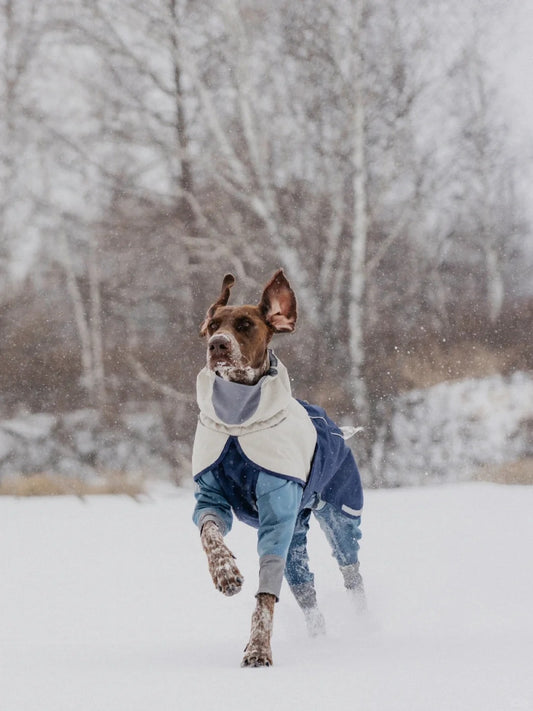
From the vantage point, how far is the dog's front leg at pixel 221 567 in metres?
2.40

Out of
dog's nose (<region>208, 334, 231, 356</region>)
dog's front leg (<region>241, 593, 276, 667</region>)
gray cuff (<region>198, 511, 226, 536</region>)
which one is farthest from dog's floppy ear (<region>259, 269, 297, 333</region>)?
dog's front leg (<region>241, 593, 276, 667</region>)

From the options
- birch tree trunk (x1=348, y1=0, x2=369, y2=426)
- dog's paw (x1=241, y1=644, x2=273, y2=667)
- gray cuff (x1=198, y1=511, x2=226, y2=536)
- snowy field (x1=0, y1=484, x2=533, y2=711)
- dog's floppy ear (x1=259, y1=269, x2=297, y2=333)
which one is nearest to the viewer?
snowy field (x1=0, y1=484, x2=533, y2=711)

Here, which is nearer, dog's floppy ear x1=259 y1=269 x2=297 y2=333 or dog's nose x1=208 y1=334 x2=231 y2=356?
dog's nose x1=208 y1=334 x2=231 y2=356

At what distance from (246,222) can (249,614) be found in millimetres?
5652

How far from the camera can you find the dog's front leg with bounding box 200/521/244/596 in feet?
7.86

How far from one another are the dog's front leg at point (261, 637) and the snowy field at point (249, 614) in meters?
0.08

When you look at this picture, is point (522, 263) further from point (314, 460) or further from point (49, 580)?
point (314, 460)

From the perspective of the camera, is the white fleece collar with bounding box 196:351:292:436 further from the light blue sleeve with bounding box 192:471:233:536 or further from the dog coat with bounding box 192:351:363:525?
the light blue sleeve with bounding box 192:471:233:536

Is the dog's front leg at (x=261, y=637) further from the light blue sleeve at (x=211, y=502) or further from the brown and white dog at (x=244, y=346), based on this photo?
the light blue sleeve at (x=211, y=502)

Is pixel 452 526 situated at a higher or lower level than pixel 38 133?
lower

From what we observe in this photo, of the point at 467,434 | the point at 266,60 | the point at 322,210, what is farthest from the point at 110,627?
the point at 266,60

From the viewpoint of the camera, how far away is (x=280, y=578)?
2588 mm

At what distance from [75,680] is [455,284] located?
7.70m

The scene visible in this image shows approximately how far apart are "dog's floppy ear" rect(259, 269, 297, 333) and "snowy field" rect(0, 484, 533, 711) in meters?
1.03
